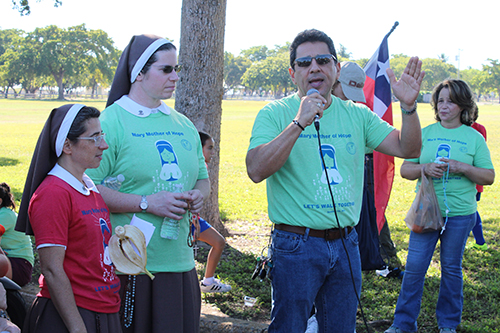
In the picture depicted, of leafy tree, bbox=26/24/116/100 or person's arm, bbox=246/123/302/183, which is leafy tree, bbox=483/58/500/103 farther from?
person's arm, bbox=246/123/302/183

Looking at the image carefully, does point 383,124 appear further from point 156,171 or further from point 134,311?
point 134,311

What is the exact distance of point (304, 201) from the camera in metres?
2.62

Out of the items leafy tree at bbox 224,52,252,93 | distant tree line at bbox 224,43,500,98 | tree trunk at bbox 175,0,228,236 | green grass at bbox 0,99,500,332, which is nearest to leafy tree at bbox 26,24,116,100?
distant tree line at bbox 224,43,500,98

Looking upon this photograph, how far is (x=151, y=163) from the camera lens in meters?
2.59

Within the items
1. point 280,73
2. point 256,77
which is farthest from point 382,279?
point 256,77

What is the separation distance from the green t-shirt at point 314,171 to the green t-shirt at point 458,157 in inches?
71.6

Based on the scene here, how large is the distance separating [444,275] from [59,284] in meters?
3.42

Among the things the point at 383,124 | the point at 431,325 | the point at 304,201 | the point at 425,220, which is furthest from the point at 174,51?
the point at 431,325

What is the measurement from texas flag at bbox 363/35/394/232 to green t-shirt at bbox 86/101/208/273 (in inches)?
115

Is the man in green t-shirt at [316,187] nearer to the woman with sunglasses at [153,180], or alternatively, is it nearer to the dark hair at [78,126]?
the woman with sunglasses at [153,180]

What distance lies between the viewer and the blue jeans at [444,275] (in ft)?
13.7

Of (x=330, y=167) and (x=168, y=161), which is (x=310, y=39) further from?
(x=168, y=161)

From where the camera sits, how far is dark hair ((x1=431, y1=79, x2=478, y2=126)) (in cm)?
423

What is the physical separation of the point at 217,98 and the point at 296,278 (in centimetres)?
428
